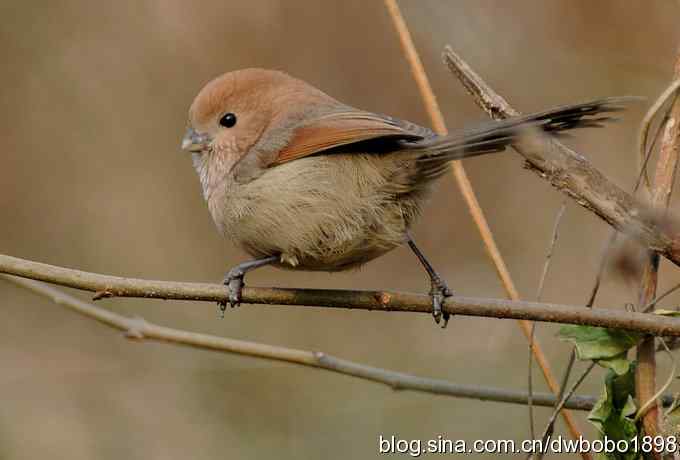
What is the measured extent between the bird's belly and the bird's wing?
0.19 feet

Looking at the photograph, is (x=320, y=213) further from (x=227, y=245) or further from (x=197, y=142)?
(x=227, y=245)

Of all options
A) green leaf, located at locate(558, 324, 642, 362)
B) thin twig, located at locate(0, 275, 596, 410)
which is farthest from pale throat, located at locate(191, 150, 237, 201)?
green leaf, located at locate(558, 324, 642, 362)

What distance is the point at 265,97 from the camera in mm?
4180

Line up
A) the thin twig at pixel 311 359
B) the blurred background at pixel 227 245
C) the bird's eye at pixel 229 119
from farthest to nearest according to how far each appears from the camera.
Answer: the blurred background at pixel 227 245, the bird's eye at pixel 229 119, the thin twig at pixel 311 359

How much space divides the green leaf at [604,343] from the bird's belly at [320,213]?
1105mm

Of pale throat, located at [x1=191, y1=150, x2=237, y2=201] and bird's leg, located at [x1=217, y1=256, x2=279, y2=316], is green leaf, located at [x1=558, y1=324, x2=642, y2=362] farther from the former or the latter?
pale throat, located at [x1=191, y1=150, x2=237, y2=201]

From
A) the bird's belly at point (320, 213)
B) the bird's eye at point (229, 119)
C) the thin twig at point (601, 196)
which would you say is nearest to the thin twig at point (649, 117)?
the thin twig at point (601, 196)

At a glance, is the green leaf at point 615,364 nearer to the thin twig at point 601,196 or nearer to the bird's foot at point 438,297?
the thin twig at point 601,196

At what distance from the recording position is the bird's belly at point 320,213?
3.52 m

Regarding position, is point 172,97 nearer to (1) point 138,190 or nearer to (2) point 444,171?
(1) point 138,190

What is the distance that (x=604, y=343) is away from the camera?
8.61 ft

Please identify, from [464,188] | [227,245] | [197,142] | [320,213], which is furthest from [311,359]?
[227,245]

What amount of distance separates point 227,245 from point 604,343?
4.42 meters

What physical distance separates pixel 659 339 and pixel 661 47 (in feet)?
9.97
